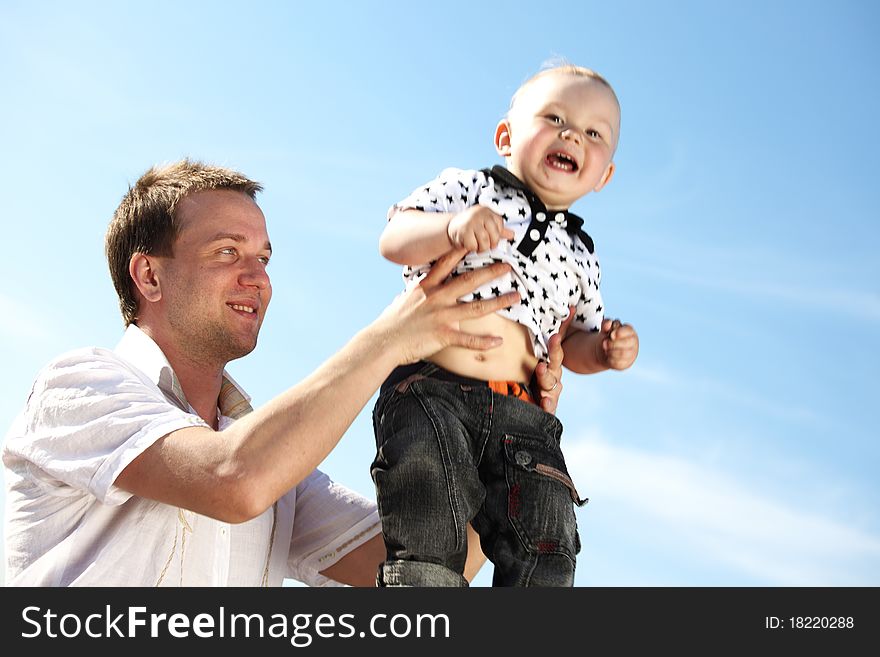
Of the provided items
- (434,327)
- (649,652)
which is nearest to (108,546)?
(434,327)

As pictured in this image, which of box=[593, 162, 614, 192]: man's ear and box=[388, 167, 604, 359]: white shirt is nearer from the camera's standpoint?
box=[388, 167, 604, 359]: white shirt

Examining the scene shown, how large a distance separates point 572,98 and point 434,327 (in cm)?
100

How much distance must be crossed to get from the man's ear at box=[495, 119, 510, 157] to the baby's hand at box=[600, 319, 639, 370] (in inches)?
31.0

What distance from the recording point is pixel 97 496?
332 cm

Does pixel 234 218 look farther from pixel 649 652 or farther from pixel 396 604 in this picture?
pixel 649 652

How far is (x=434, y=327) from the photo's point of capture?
3.16 meters

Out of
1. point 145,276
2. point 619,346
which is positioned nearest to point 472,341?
point 619,346

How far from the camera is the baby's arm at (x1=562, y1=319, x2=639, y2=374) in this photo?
3506 mm

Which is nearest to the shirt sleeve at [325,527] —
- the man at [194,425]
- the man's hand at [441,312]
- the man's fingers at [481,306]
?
the man at [194,425]

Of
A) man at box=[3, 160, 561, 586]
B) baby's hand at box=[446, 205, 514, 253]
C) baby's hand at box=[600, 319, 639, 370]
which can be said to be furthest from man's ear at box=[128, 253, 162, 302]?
baby's hand at box=[600, 319, 639, 370]

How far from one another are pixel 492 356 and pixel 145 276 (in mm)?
1972

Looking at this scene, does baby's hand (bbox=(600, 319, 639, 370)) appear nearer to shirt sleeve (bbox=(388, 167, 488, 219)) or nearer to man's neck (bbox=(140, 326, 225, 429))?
shirt sleeve (bbox=(388, 167, 488, 219))

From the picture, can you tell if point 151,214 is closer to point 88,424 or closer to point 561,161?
point 88,424

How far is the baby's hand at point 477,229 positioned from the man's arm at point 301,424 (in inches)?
5.4
